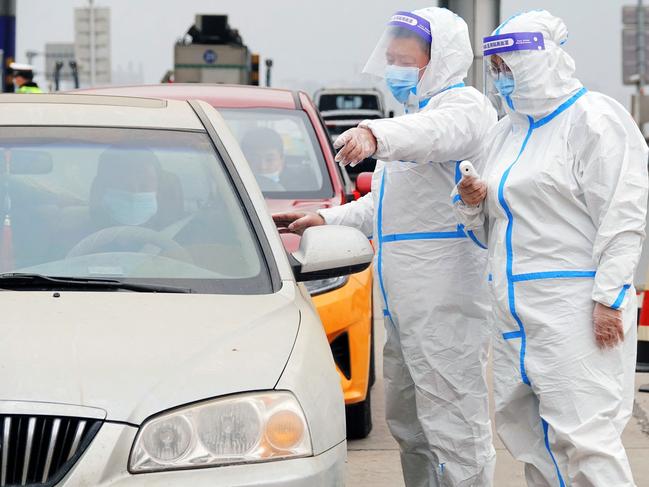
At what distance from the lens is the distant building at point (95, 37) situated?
5084 cm

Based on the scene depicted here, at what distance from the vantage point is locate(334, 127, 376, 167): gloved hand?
13.8 ft

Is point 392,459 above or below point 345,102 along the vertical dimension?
below

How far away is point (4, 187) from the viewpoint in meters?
3.99

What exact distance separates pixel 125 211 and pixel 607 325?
1475mm

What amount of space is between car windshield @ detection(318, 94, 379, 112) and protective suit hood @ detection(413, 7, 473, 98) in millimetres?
37657

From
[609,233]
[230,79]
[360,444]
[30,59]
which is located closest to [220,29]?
[230,79]

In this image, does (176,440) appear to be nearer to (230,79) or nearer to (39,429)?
(39,429)

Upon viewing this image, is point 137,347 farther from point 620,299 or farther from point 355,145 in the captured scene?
point 620,299

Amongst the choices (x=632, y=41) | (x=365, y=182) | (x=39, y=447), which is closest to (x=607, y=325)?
(x=39, y=447)

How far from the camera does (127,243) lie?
388 centimetres

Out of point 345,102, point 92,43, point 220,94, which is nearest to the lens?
point 220,94

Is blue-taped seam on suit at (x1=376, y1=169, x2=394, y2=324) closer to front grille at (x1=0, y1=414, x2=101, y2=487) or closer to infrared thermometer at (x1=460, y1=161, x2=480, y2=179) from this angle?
infrared thermometer at (x1=460, y1=161, x2=480, y2=179)

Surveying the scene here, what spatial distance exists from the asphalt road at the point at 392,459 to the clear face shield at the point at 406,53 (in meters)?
1.70

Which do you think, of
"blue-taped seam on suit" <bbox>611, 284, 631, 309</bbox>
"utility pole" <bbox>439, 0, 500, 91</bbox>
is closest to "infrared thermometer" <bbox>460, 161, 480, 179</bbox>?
"blue-taped seam on suit" <bbox>611, 284, 631, 309</bbox>
